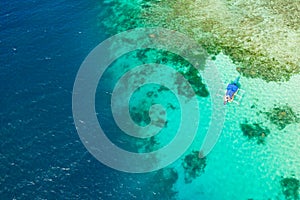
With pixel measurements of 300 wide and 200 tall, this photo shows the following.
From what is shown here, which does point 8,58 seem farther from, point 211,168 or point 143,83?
point 211,168

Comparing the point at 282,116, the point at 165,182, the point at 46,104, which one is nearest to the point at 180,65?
the point at 282,116

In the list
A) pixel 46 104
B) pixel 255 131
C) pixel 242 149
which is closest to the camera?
pixel 242 149

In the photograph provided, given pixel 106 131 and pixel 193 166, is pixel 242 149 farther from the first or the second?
pixel 106 131

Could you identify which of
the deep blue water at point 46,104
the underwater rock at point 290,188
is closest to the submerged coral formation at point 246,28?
the deep blue water at point 46,104

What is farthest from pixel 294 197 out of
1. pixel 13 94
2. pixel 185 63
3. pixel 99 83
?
pixel 13 94

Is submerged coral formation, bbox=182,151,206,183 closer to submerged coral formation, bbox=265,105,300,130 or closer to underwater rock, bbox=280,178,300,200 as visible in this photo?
underwater rock, bbox=280,178,300,200

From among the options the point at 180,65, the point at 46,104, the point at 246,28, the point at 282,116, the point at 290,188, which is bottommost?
the point at 290,188
